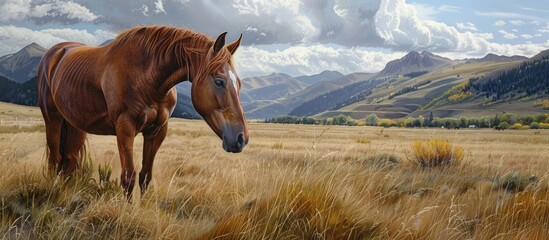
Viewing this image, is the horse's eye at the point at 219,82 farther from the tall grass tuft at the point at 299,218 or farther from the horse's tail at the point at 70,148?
the horse's tail at the point at 70,148

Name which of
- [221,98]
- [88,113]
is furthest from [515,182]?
[88,113]

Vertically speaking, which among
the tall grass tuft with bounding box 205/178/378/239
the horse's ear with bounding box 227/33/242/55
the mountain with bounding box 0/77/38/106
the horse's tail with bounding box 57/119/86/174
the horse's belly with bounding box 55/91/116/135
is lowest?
the mountain with bounding box 0/77/38/106

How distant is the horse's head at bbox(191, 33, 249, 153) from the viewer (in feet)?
12.6

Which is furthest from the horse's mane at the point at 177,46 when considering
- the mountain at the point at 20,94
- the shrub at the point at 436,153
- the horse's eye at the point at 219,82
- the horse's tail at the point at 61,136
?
the mountain at the point at 20,94

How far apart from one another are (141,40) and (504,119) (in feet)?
410

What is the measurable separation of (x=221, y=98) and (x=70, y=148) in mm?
2926

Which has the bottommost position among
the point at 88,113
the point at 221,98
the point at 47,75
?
the point at 88,113

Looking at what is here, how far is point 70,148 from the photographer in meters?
5.81

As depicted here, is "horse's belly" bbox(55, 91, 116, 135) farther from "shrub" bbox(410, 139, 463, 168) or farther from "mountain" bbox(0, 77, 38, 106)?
"mountain" bbox(0, 77, 38, 106)

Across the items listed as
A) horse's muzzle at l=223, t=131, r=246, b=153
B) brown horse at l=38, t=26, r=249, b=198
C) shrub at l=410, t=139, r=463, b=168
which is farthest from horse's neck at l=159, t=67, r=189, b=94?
shrub at l=410, t=139, r=463, b=168

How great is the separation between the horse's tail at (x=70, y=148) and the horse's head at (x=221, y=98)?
8.42 feet

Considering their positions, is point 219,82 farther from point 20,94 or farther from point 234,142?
point 20,94

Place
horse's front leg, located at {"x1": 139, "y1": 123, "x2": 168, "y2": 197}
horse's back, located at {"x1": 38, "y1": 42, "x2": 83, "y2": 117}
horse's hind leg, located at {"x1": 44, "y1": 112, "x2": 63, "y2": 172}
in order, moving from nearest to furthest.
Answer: horse's front leg, located at {"x1": 139, "y1": 123, "x2": 168, "y2": 197} → horse's hind leg, located at {"x1": 44, "y1": 112, "x2": 63, "y2": 172} → horse's back, located at {"x1": 38, "y1": 42, "x2": 83, "y2": 117}

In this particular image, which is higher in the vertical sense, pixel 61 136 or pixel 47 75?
pixel 47 75
